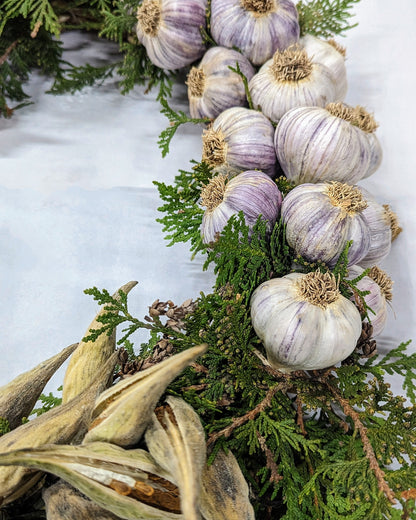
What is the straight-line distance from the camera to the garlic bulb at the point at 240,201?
23.9 inches

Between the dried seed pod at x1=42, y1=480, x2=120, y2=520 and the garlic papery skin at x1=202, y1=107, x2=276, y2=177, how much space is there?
42cm

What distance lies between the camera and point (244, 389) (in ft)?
1.90

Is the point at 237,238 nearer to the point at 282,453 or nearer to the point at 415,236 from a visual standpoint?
the point at 282,453

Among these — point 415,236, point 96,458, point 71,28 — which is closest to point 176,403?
point 96,458

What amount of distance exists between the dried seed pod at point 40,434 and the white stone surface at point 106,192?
0.85 feet

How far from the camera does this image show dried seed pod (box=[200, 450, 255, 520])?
45 centimetres

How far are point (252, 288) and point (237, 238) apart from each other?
6 centimetres

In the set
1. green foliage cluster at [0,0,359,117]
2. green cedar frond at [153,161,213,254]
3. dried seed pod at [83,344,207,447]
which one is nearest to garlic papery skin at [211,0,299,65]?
green foliage cluster at [0,0,359,117]

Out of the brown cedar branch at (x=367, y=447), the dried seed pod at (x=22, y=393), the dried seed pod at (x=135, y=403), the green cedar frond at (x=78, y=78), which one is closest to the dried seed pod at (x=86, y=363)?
the dried seed pod at (x=22, y=393)

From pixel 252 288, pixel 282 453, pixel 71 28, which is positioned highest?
pixel 71 28

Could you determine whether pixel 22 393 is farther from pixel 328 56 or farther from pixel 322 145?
pixel 328 56

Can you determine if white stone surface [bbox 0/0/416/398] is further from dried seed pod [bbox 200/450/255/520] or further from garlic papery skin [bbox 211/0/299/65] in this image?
dried seed pod [bbox 200/450/255/520]

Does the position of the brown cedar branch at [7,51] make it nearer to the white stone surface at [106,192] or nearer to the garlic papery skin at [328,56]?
the white stone surface at [106,192]

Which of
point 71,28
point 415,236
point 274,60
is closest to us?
point 274,60
